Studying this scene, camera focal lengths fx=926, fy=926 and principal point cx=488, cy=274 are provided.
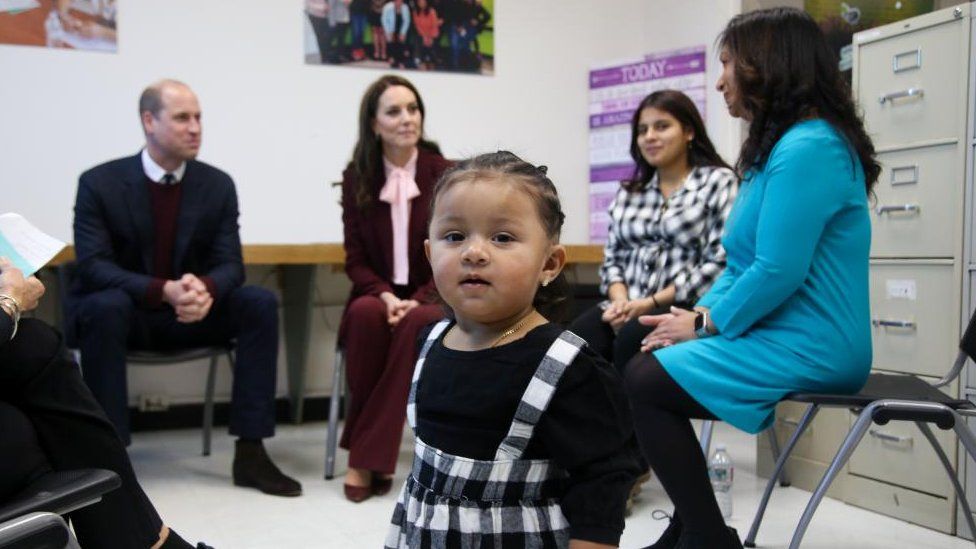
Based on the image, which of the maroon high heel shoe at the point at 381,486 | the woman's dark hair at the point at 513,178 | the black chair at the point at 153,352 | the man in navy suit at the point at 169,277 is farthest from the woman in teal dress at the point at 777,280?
the black chair at the point at 153,352

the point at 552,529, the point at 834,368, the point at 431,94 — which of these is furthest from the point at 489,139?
the point at 552,529

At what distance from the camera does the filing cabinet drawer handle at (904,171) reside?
2417mm

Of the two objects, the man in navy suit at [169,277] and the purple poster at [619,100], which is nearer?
the man in navy suit at [169,277]

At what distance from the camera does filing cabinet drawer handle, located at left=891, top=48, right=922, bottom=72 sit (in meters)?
2.40

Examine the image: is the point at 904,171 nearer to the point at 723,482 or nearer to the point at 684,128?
the point at 684,128

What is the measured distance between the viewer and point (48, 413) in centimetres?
164

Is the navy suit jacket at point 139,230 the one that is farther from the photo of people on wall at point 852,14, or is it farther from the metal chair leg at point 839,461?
the photo of people on wall at point 852,14

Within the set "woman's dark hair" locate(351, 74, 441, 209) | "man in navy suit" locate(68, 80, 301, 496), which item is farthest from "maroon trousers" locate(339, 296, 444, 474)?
"woman's dark hair" locate(351, 74, 441, 209)

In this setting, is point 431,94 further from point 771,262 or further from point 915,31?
point 771,262

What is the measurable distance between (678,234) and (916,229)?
62cm

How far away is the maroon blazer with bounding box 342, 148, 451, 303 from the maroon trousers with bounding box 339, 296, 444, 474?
0.16m

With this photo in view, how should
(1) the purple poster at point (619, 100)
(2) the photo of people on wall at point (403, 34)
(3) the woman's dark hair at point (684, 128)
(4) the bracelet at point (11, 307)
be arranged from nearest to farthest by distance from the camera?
(4) the bracelet at point (11, 307), (3) the woman's dark hair at point (684, 128), (2) the photo of people on wall at point (403, 34), (1) the purple poster at point (619, 100)

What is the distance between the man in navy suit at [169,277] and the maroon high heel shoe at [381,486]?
225mm

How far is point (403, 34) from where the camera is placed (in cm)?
428
